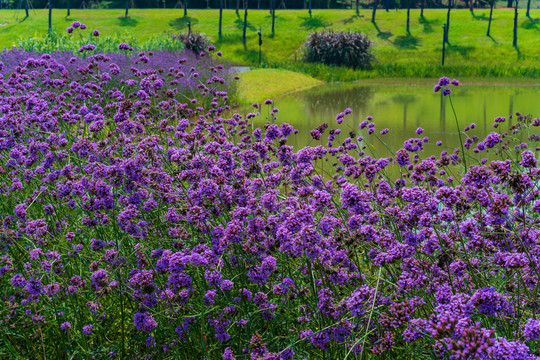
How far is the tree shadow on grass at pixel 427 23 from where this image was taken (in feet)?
156

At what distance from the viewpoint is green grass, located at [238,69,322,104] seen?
21648 millimetres

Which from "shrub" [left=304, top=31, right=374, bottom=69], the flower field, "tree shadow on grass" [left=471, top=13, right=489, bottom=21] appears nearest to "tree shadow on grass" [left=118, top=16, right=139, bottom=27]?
"shrub" [left=304, top=31, right=374, bottom=69]

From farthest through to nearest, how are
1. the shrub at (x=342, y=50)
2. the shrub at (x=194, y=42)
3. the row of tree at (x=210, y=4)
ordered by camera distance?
1. the row of tree at (x=210, y=4)
2. the shrub at (x=342, y=50)
3. the shrub at (x=194, y=42)

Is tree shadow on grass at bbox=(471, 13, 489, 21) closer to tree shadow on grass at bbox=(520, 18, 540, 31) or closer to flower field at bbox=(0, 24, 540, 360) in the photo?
tree shadow on grass at bbox=(520, 18, 540, 31)

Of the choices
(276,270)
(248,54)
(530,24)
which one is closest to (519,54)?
(530,24)

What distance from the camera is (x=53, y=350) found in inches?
141

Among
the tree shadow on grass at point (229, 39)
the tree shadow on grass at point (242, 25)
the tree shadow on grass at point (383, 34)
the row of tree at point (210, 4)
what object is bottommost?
the tree shadow on grass at point (229, 39)

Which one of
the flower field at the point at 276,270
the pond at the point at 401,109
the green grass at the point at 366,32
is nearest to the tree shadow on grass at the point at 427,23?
the green grass at the point at 366,32

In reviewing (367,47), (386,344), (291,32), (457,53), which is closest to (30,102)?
(386,344)

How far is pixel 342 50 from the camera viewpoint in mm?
33844

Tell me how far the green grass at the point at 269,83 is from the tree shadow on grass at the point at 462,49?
18761 mm

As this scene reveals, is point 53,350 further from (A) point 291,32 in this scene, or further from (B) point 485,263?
(A) point 291,32

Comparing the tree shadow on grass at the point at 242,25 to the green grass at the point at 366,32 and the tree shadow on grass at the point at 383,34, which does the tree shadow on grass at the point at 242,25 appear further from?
the tree shadow on grass at the point at 383,34

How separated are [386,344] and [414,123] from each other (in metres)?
13.4
